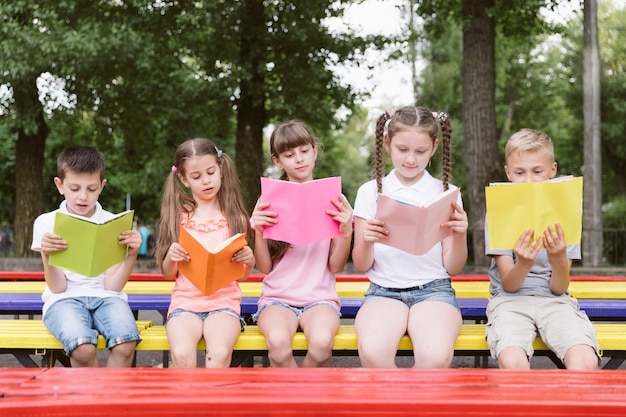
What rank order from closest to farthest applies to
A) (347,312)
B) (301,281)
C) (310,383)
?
(310,383)
(301,281)
(347,312)

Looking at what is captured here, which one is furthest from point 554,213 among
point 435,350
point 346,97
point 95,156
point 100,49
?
point 346,97

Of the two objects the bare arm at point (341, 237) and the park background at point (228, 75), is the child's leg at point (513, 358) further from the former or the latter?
the park background at point (228, 75)

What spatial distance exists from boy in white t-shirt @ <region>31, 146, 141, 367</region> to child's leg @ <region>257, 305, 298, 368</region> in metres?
0.60

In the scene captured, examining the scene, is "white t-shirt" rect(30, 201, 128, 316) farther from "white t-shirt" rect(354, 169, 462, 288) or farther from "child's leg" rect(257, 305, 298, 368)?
"white t-shirt" rect(354, 169, 462, 288)

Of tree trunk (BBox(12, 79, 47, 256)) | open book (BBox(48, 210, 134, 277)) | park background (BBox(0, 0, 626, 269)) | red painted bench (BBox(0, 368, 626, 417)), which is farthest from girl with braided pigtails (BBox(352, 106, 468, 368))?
tree trunk (BBox(12, 79, 47, 256))

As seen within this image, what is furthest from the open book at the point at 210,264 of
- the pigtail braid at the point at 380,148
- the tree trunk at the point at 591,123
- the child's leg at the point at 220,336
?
the tree trunk at the point at 591,123

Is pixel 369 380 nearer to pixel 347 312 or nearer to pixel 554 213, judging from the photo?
pixel 554 213

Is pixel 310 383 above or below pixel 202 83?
below

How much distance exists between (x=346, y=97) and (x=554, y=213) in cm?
1190

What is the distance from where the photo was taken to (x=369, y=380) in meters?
2.38

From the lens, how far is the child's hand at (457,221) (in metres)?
3.20

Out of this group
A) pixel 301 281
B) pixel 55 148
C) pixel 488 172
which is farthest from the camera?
pixel 55 148

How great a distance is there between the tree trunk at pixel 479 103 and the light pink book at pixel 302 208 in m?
7.97

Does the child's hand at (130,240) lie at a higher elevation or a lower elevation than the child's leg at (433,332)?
higher
